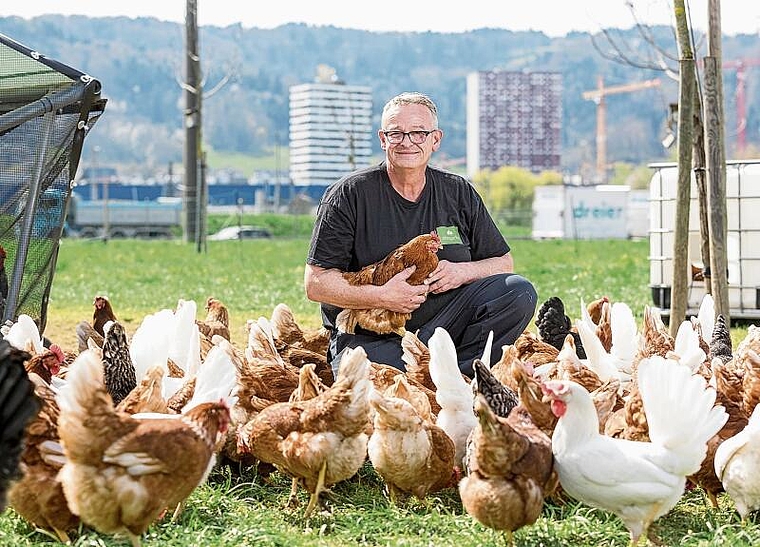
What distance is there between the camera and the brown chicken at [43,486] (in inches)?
152

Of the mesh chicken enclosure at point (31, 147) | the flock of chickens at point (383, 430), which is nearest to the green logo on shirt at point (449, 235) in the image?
the flock of chickens at point (383, 430)

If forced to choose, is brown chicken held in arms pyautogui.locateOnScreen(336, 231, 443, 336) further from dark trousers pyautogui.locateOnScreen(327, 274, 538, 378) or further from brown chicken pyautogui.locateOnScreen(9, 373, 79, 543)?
brown chicken pyautogui.locateOnScreen(9, 373, 79, 543)

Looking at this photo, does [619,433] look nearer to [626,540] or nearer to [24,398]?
[626,540]

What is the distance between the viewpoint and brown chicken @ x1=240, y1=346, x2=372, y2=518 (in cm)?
422

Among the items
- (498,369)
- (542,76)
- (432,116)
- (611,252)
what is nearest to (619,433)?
(498,369)

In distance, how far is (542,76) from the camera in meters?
190

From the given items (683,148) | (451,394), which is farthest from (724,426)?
(683,148)

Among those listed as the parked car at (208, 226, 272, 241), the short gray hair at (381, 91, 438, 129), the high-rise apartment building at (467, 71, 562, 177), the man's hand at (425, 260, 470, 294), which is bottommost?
the parked car at (208, 226, 272, 241)

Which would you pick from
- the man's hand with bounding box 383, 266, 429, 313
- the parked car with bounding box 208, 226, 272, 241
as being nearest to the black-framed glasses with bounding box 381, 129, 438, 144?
the man's hand with bounding box 383, 266, 429, 313

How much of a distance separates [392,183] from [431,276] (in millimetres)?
592

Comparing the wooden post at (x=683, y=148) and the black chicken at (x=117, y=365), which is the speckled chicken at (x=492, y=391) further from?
the wooden post at (x=683, y=148)

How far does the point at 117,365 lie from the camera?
4832 mm

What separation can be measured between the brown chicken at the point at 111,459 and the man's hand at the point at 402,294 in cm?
206

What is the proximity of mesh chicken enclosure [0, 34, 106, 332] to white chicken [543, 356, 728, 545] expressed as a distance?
3739 millimetres
